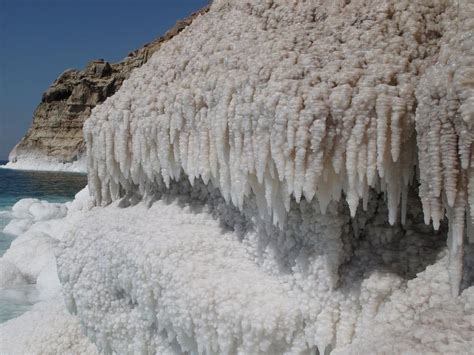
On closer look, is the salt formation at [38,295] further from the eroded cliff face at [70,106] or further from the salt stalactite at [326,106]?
the eroded cliff face at [70,106]

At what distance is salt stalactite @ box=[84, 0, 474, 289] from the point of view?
199 cm

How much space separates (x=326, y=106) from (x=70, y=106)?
55318 mm

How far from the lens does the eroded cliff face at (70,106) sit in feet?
174

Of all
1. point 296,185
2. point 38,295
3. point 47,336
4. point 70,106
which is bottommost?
point 38,295

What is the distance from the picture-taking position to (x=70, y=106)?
54000mm

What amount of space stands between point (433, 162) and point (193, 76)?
160 cm

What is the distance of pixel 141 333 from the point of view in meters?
3.35

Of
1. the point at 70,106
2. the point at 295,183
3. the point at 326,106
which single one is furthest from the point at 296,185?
the point at 70,106

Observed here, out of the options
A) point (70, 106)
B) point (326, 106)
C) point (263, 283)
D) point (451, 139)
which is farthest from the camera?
point (70, 106)

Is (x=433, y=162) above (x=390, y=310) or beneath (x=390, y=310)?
above

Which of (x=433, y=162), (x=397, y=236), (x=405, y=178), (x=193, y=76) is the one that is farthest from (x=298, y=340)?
(x=193, y=76)

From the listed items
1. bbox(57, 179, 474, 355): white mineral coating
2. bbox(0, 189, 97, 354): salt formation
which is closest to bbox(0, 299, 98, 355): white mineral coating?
bbox(0, 189, 97, 354): salt formation

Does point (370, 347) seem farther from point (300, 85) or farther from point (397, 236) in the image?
point (300, 85)

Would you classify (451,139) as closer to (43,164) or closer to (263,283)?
(263,283)
